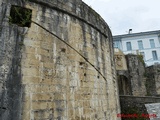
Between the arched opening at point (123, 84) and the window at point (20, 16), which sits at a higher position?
the window at point (20, 16)

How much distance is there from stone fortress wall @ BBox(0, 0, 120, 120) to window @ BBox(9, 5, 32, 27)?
0.37 feet

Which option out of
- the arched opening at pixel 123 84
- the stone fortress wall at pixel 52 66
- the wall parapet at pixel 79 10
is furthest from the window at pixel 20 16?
the arched opening at pixel 123 84

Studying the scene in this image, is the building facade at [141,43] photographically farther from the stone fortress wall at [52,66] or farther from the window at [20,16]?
the window at [20,16]

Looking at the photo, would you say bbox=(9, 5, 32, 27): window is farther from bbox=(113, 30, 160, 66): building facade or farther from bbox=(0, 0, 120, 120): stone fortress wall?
bbox=(113, 30, 160, 66): building facade

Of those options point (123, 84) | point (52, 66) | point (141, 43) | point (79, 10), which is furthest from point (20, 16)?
point (141, 43)

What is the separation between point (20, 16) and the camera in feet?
12.9

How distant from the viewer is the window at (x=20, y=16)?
12.7 feet

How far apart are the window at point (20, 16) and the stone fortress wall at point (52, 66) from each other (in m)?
0.11

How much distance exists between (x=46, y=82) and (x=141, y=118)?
630 cm

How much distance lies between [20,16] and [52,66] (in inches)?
57.8

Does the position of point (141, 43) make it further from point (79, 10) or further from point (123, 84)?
point (79, 10)

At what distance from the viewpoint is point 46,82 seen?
12.5ft

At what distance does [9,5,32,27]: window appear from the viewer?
3871 mm

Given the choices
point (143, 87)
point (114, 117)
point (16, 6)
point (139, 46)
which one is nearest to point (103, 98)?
point (114, 117)
